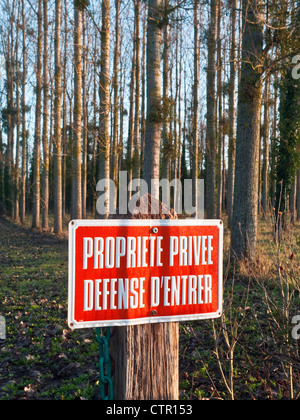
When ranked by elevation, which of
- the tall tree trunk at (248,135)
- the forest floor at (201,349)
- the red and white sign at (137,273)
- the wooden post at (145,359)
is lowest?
the forest floor at (201,349)

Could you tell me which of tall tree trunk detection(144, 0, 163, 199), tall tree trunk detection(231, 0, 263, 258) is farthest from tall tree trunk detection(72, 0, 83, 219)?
tall tree trunk detection(231, 0, 263, 258)

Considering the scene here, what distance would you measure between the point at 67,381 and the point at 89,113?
16447mm

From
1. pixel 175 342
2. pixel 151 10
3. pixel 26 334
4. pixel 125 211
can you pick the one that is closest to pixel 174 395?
pixel 175 342

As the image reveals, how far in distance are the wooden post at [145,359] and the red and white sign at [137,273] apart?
8cm

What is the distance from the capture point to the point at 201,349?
5027 mm

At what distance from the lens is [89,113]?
19.4 m

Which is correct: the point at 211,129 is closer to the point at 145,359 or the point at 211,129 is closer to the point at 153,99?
the point at 153,99

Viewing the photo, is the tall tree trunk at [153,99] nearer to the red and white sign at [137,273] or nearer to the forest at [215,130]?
the forest at [215,130]

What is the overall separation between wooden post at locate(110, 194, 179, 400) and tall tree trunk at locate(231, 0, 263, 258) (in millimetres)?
7098

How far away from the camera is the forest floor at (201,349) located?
358 cm

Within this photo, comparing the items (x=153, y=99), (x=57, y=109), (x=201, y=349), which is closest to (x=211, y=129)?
(x=153, y=99)

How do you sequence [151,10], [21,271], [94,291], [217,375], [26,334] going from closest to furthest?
[94,291] → [217,375] → [26,334] → [151,10] → [21,271]

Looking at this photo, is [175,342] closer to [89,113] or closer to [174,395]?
[174,395]

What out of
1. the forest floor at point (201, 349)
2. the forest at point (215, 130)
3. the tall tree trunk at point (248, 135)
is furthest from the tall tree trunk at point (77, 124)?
the forest floor at point (201, 349)
